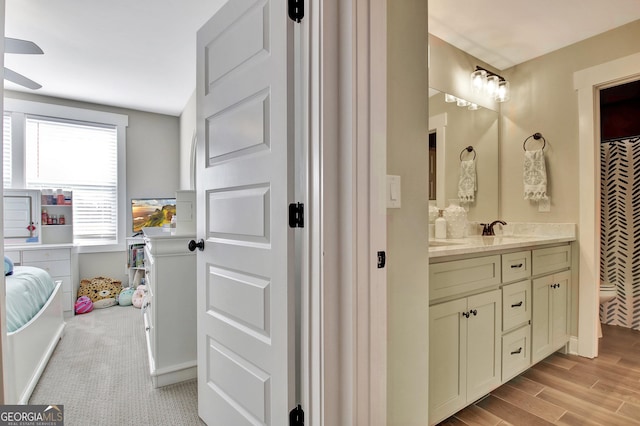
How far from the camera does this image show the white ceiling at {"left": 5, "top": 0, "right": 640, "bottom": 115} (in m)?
2.26

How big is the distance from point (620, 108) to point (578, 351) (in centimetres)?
267

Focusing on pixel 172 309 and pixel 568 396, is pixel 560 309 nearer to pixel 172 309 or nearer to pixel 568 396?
pixel 568 396

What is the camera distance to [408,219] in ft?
4.34

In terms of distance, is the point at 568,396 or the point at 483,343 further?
the point at 568,396

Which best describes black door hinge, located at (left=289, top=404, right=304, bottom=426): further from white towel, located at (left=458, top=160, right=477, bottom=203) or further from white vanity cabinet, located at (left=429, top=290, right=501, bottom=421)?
white towel, located at (left=458, top=160, right=477, bottom=203)

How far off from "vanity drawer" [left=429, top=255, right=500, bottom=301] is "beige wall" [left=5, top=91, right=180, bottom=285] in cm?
454

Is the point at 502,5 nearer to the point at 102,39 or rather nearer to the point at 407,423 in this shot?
the point at 407,423

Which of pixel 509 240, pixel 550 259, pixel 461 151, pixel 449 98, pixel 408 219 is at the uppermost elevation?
pixel 449 98

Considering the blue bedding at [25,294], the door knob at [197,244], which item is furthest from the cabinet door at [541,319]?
the blue bedding at [25,294]

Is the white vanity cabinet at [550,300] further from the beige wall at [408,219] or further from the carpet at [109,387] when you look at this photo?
the carpet at [109,387]

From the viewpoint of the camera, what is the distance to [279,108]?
125 centimetres

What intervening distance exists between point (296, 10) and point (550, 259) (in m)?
2.38

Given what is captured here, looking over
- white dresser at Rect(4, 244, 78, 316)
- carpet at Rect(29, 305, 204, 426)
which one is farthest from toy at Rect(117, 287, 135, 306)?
carpet at Rect(29, 305, 204, 426)

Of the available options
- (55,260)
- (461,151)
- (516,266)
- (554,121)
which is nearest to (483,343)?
(516,266)
